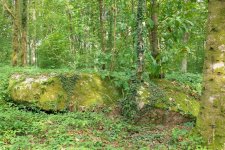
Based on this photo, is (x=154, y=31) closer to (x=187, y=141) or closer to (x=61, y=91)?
(x=61, y=91)

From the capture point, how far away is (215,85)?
18.2 feet

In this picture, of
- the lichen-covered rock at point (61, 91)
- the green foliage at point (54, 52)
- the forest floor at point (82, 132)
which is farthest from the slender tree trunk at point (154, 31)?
the green foliage at point (54, 52)

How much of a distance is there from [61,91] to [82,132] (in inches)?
99.9

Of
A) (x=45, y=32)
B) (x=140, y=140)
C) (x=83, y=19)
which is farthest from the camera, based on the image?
(x=45, y=32)

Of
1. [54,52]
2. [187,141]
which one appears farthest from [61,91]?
[54,52]

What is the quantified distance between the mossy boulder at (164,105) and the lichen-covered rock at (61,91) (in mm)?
1150

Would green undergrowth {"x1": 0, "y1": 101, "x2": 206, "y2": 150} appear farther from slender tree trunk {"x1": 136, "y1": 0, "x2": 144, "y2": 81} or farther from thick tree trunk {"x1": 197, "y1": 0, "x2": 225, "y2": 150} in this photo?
slender tree trunk {"x1": 136, "y1": 0, "x2": 144, "y2": 81}

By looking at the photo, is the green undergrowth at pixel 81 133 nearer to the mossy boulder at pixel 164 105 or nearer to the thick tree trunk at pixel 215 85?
the thick tree trunk at pixel 215 85

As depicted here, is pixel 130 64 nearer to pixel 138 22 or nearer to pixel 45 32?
pixel 138 22

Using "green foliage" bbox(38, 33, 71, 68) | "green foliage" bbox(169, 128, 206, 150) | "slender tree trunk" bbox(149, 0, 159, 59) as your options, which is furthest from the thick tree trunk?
"green foliage" bbox(38, 33, 71, 68)

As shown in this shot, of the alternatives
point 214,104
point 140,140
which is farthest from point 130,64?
point 214,104

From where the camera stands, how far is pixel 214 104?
→ 5535 mm

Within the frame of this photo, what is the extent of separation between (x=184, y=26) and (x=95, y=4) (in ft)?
27.0

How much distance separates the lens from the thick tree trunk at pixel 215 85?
5.48 meters
